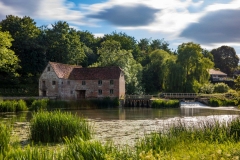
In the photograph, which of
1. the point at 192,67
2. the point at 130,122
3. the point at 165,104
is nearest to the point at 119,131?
the point at 130,122

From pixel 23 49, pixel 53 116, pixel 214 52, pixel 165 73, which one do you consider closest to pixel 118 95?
pixel 165 73

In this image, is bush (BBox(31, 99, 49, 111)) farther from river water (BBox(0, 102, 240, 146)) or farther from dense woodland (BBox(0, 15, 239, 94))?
dense woodland (BBox(0, 15, 239, 94))

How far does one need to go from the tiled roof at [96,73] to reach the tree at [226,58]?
55326 mm

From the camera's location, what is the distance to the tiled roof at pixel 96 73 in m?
60.1

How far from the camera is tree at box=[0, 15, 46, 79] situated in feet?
215

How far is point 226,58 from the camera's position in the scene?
106 metres

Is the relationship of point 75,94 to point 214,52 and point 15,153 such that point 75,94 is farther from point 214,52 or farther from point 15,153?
point 214,52

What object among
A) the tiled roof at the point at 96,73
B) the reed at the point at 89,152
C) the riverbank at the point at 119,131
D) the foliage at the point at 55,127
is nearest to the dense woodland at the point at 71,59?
the tiled roof at the point at 96,73

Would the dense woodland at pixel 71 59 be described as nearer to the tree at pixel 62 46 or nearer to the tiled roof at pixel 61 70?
the tree at pixel 62 46

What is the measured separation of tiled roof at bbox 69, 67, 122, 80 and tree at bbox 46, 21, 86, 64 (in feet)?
30.1

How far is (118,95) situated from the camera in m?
59.2

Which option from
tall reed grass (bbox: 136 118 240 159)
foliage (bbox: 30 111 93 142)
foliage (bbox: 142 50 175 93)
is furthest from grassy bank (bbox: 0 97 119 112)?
tall reed grass (bbox: 136 118 240 159)

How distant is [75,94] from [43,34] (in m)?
18.9

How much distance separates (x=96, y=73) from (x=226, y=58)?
195 ft
